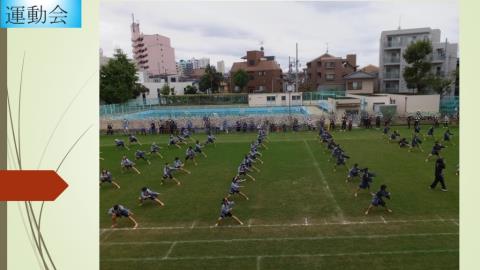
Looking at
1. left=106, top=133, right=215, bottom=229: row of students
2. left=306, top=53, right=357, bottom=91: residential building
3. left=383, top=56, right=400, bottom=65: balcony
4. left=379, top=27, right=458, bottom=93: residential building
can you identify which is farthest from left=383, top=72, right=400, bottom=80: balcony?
left=106, top=133, right=215, bottom=229: row of students

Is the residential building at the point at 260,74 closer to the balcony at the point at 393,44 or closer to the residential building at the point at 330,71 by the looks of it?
the residential building at the point at 330,71

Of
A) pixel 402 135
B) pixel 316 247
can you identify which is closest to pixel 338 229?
pixel 316 247

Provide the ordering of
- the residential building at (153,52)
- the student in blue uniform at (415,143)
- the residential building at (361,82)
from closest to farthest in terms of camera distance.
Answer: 1. the student in blue uniform at (415,143)
2. the residential building at (361,82)
3. the residential building at (153,52)

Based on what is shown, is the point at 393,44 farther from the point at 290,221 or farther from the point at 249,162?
the point at 290,221

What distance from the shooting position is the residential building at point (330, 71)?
202ft

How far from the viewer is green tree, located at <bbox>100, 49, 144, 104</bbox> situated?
141ft

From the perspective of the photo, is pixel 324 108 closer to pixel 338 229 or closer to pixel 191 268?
pixel 338 229

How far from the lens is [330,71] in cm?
6209

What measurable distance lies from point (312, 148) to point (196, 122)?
13908 millimetres

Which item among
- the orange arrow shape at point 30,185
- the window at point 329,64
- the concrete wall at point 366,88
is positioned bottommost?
the orange arrow shape at point 30,185

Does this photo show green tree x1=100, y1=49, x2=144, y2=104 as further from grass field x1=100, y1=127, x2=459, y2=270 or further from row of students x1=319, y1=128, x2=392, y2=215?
row of students x1=319, y1=128, x2=392, y2=215

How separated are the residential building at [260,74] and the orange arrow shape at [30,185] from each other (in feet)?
191

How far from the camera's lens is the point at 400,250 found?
9.70 meters

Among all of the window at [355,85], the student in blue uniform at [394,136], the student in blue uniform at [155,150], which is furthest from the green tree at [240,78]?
the student in blue uniform at [155,150]
